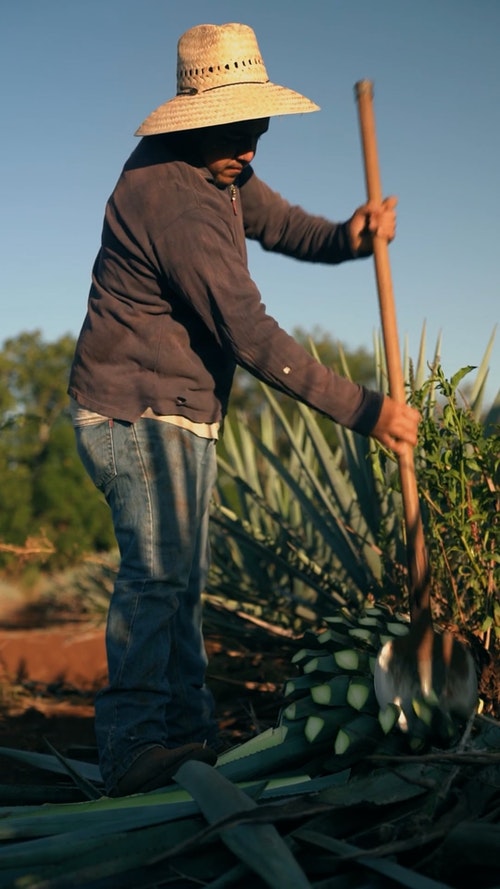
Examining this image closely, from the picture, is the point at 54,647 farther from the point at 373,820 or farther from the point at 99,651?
the point at 373,820

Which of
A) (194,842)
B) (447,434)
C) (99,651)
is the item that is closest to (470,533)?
(447,434)

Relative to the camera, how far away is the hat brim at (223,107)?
2.58m

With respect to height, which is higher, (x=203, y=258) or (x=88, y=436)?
(x=203, y=258)

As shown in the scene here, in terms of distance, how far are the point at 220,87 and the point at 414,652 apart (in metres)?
1.48

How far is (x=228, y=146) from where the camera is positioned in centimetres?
271

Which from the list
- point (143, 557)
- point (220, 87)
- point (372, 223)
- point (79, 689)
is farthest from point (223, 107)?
point (79, 689)

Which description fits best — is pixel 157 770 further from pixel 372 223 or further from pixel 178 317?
pixel 372 223

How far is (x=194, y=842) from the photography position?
171 cm

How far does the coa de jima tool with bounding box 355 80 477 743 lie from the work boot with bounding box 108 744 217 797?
1.54 ft

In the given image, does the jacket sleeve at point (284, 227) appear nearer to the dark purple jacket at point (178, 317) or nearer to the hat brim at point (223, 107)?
the dark purple jacket at point (178, 317)

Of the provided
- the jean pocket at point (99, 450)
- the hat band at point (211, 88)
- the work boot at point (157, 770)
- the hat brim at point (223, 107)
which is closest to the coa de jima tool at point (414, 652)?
the hat brim at point (223, 107)

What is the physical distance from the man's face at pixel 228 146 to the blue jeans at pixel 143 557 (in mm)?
684

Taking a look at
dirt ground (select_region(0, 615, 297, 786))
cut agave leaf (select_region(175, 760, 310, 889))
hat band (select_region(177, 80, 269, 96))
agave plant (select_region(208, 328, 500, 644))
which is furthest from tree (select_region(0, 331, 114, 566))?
cut agave leaf (select_region(175, 760, 310, 889))

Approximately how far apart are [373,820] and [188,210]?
149cm
